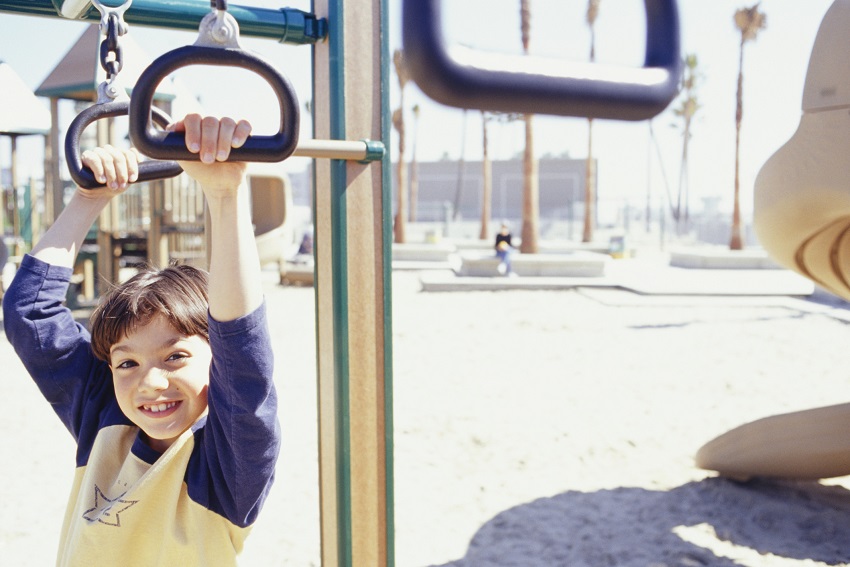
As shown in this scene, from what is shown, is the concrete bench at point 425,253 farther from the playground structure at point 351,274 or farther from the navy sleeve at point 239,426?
the navy sleeve at point 239,426

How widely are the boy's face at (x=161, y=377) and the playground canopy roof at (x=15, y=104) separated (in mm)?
841

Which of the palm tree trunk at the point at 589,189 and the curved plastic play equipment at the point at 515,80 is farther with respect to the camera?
the palm tree trunk at the point at 589,189

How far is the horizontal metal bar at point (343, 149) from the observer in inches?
51.9

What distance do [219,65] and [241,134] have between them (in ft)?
0.24

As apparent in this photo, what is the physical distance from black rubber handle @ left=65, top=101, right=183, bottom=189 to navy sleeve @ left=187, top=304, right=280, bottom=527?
0.31m

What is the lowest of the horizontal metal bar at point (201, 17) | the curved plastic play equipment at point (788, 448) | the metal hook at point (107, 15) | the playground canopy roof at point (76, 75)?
the curved plastic play equipment at point (788, 448)

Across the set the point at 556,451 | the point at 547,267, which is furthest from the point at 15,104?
the point at 547,267

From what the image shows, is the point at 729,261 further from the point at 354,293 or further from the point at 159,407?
the point at 159,407

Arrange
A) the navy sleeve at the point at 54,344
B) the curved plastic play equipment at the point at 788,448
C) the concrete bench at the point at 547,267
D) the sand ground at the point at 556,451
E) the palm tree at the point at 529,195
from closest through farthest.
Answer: the navy sleeve at the point at 54,344
the sand ground at the point at 556,451
the curved plastic play equipment at the point at 788,448
the concrete bench at the point at 547,267
the palm tree at the point at 529,195

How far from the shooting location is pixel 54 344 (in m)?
1.29

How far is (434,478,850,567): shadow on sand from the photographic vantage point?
116 inches

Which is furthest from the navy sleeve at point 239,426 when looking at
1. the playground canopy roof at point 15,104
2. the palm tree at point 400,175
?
the palm tree at point 400,175

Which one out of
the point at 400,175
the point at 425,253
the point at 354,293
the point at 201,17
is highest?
the point at 400,175

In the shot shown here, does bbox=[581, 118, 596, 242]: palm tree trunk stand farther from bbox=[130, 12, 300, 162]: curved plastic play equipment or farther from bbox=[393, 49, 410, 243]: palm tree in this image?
bbox=[130, 12, 300, 162]: curved plastic play equipment
